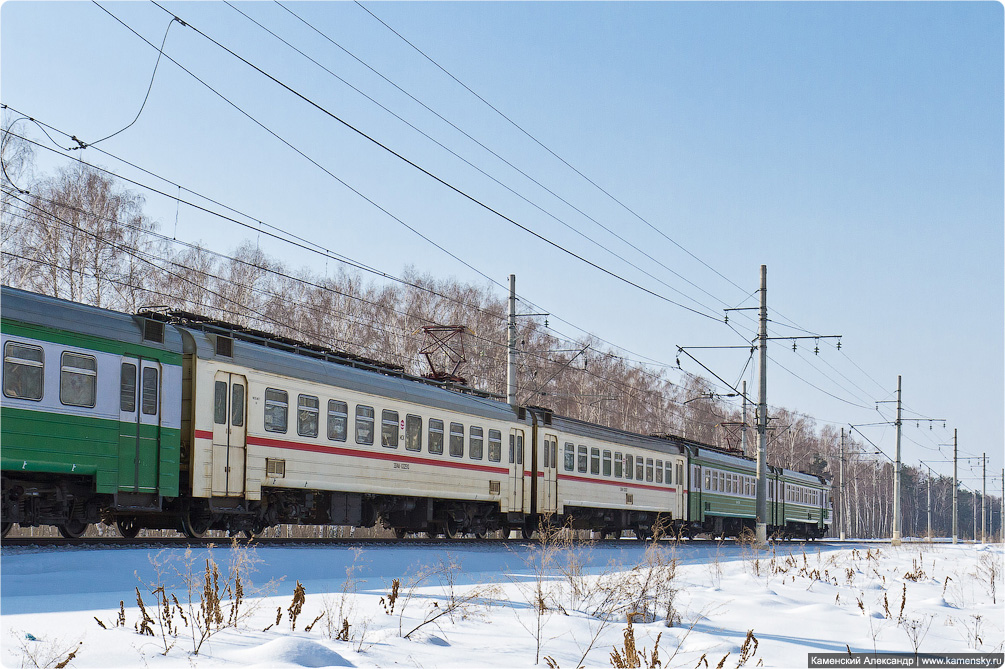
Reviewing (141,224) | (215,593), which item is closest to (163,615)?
(215,593)

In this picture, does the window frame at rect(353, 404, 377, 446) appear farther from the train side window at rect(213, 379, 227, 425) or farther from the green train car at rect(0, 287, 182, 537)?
the green train car at rect(0, 287, 182, 537)

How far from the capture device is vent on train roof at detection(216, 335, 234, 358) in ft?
51.2

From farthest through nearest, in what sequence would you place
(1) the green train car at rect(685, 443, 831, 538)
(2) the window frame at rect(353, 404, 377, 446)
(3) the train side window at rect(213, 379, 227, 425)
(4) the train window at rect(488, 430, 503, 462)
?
(1) the green train car at rect(685, 443, 831, 538) < (4) the train window at rect(488, 430, 503, 462) < (2) the window frame at rect(353, 404, 377, 446) < (3) the train side window at rect(213, 379, 227, 425)

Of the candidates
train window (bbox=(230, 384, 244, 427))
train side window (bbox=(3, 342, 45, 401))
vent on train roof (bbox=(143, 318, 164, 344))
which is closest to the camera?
train side window (bbox=(3, 342, 45, 401))

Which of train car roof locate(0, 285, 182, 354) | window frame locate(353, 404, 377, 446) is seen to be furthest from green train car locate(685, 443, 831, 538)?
train car roof locate(0, 285, 182, 354)

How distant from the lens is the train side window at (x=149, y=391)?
1416cm

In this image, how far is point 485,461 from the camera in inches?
882

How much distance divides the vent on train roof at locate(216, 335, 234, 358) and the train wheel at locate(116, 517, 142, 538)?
10.2 ft

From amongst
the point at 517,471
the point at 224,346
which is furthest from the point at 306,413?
the point at 517,471

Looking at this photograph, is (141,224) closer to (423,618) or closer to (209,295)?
(209,295)

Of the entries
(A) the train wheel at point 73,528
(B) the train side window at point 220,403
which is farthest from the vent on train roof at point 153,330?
(A) the train wheel at point 73,528

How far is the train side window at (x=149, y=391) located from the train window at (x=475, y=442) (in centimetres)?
854

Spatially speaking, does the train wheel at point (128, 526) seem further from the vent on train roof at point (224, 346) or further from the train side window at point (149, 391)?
the vent on train roof at point (224, 346)

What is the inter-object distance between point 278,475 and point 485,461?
669 centimetres
